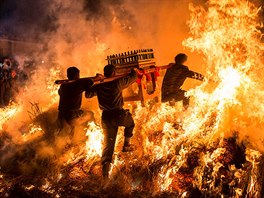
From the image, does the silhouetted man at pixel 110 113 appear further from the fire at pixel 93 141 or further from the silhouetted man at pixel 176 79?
the silhouetted man at pixel 176 79

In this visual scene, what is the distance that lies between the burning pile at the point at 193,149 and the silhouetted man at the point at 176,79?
27 centimetres

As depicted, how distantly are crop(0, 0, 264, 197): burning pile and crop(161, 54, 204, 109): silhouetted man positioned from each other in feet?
0.88

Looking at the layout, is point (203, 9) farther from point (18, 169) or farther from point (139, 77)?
point (18, 169)

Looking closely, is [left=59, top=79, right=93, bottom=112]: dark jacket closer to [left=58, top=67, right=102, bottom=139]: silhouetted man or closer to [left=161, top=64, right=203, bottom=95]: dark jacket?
[left=58, top=67, right=102, bottom=139]: silhouetted man

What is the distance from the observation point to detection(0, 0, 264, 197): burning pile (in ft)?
17.4

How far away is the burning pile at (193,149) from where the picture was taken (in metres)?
5.30

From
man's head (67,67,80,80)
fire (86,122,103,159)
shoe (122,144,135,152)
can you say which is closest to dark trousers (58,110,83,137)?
fire (86,122,103,159)

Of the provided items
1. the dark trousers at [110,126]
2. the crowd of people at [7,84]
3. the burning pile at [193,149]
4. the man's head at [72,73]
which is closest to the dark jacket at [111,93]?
the dark trousers at [110,126]

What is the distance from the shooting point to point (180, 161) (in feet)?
19.5

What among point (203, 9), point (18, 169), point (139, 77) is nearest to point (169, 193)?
point (139, 77)

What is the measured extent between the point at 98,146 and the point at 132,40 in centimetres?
603

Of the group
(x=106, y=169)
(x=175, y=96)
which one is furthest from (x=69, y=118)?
(x=175, y=96)

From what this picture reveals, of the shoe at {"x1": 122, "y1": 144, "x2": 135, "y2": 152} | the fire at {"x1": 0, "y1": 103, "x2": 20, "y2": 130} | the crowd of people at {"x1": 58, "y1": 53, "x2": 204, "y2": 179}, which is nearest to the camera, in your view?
the crowd of people at {"x1": 58, "y1": 53, "x2": 204, "y2": 179}

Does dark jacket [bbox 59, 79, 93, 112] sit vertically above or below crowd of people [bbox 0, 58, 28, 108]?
below
